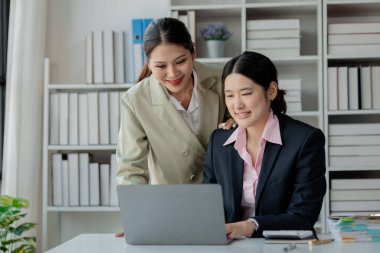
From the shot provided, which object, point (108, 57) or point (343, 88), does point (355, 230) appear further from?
point (108, 57)

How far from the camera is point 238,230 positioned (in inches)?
78.4

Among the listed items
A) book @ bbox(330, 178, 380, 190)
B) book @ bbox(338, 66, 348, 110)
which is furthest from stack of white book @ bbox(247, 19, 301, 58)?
book @ bbox(330, 178, 380, 190)

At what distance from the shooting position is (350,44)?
395 centimetres

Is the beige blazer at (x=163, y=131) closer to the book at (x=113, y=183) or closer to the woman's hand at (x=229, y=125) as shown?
the woman's hand at (x=229, y=125)

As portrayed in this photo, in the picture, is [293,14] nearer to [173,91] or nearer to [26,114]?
[26,114]

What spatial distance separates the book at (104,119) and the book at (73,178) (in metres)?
0.18

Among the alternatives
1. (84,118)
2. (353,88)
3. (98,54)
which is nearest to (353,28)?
(353,88)

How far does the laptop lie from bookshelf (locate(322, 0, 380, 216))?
2103mm

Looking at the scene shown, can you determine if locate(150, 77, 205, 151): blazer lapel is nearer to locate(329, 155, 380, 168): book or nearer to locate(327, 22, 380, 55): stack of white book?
locate(329, 155, 380, 168): book

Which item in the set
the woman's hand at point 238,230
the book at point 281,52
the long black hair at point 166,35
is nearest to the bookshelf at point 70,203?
the book at point 281,52

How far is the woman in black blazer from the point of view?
2180 mm

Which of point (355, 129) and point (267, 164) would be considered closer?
point (267, 164)

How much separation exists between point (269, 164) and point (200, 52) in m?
2.04

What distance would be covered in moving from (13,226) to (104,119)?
2.51 feet
